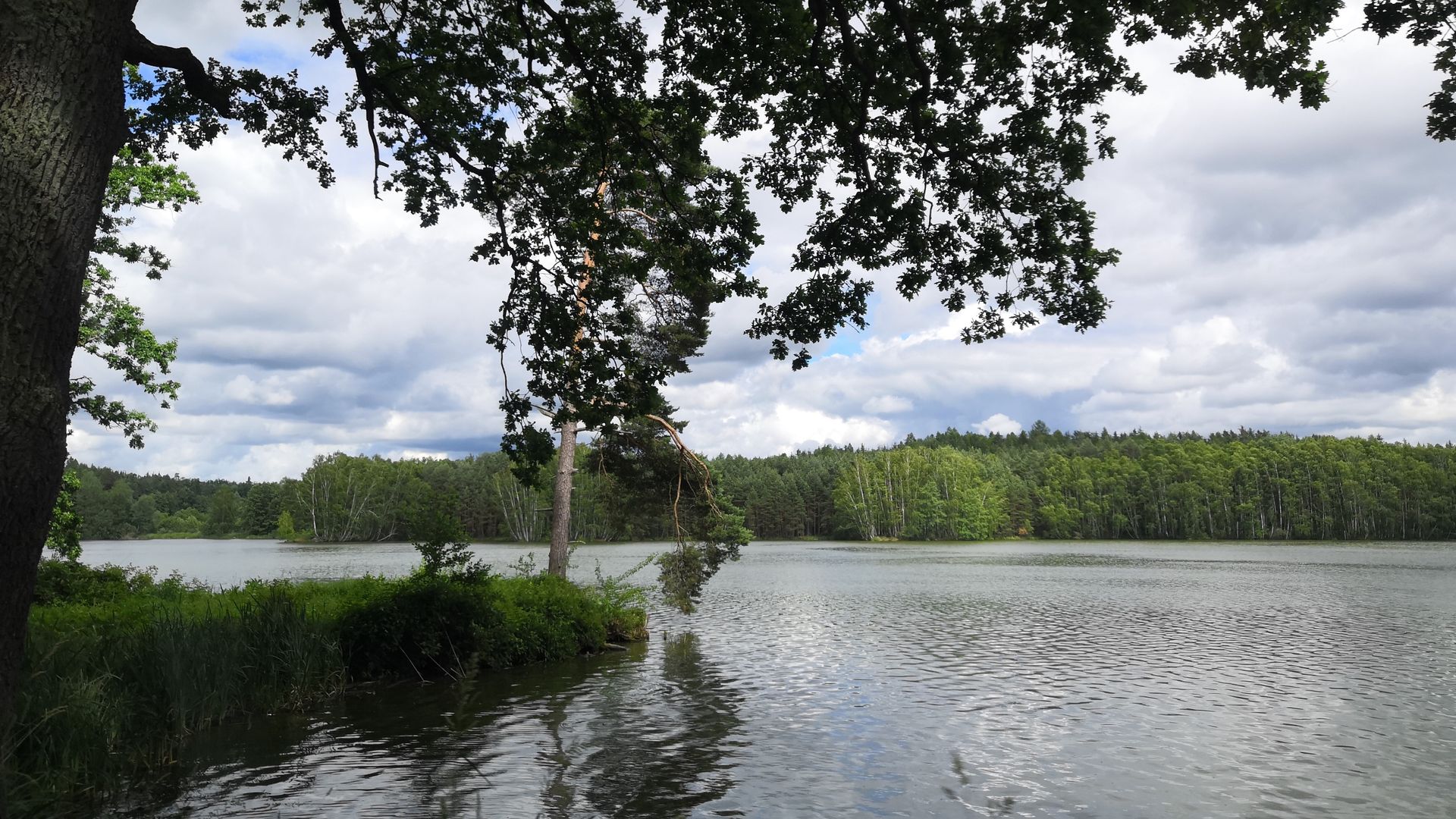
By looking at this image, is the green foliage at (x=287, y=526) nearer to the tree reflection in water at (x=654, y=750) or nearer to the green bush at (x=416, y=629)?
the green bush at (x=416, y=629)

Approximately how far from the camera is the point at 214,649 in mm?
11953

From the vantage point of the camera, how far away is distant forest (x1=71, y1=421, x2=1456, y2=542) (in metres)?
107

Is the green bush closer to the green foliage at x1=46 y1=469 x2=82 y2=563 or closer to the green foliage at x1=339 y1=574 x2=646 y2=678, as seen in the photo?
the green foliage at x1=339 y1=574 x2=646 y2=678

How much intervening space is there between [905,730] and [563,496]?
42.7 feet

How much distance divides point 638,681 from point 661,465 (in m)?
7.79

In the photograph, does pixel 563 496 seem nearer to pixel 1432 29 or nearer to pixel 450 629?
pixel 450 629

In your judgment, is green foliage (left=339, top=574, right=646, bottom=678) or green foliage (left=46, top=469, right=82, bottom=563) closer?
green foliage (left=339, top=574, right=646, bottom=678)

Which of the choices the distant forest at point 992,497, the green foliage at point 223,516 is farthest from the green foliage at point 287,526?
the green foliage at point 223,516

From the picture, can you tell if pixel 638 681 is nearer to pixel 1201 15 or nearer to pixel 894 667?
pixel 894 667

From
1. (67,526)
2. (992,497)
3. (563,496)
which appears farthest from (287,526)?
(563,496)

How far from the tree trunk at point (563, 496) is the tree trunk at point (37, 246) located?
1769cm

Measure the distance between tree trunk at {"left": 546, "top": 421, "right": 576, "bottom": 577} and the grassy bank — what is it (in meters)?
1.56

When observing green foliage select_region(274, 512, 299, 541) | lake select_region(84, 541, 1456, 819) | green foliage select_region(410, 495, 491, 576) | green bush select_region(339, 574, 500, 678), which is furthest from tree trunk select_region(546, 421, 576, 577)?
green foliage select_region(274, 512, 299, 541)

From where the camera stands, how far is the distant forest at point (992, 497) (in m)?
107
